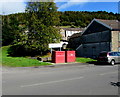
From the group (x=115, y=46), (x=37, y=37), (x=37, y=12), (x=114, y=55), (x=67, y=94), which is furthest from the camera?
(x=37, y=12)

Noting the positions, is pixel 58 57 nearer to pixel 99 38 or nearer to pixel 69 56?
pixel 69 56

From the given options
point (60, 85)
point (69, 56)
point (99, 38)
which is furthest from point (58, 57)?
point (60, 85)

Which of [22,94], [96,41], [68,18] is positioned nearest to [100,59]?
[96,41]

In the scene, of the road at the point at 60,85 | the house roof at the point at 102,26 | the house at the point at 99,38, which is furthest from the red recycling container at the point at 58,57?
the house roof at the point at 102,26

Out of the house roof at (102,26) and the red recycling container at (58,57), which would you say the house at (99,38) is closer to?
the house roof at (102,26)

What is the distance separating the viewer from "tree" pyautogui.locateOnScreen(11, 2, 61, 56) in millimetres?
31516

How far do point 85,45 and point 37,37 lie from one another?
1113cm

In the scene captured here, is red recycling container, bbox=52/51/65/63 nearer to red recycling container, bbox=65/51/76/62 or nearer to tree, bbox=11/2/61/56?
red recycling container, bbox=65/51/76/62

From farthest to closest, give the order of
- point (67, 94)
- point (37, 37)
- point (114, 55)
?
point (37, 37), point (114, 55), point (67, 94)

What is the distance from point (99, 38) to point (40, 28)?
469 inches

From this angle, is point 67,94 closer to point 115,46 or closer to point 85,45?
point 115,46

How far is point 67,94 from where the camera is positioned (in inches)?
251

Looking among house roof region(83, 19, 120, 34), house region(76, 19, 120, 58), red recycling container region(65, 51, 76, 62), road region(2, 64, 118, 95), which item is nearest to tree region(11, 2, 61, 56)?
house region(76, 19, 120, 58)

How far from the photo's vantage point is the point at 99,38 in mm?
31438
